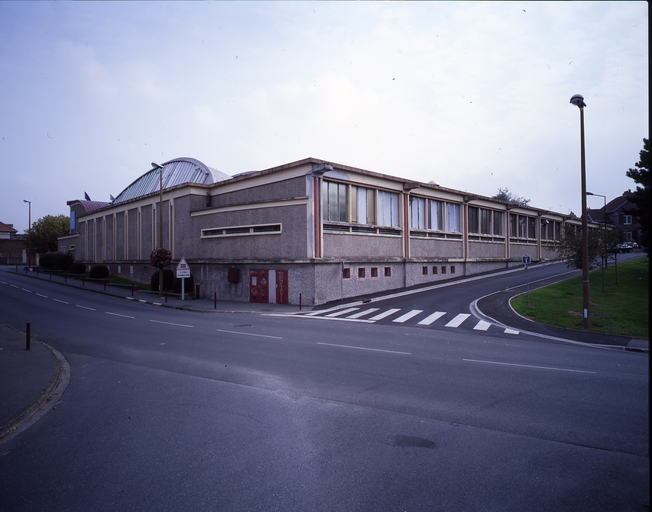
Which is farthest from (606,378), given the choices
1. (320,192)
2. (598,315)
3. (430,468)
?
(320,192)

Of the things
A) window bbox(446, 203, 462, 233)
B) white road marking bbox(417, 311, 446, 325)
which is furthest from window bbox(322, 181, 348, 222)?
window bbox(446, 203, 462, 233)

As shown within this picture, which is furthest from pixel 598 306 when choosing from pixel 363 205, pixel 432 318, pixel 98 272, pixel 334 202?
pixel 98 272

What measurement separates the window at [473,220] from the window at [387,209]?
1119 centimetres

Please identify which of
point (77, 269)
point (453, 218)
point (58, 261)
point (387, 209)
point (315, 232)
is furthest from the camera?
point (58, 261)

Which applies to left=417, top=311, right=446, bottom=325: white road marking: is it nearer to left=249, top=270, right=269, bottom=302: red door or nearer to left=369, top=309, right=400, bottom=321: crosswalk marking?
left=369, top=309, right=400, bottom=321: crosswalk marking

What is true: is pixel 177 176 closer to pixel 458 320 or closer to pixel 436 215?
pixel 436 215

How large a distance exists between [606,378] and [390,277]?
2197 centimetres

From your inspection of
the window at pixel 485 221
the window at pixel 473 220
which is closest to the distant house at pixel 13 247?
the window at pixel 473 220

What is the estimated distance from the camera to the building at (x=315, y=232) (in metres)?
26.8

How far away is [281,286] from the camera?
2736 centimetres

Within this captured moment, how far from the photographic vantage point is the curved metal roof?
44156 mm

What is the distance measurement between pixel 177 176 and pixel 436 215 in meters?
28.0

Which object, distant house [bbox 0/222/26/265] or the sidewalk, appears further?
distant house [bbox 0/222/26/265]

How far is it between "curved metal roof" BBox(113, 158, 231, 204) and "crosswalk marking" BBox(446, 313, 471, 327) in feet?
92.0
